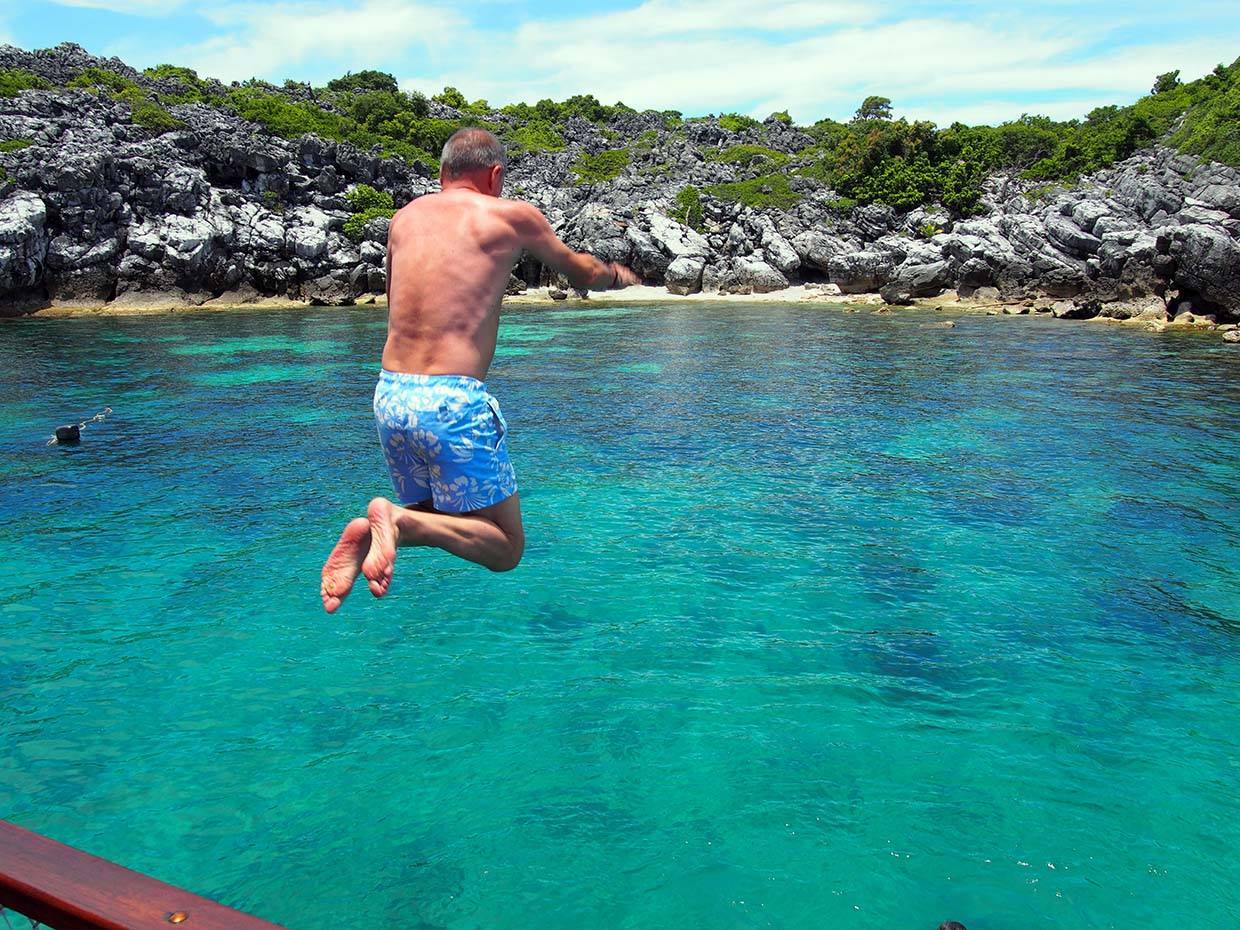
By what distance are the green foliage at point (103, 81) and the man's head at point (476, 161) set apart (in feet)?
260

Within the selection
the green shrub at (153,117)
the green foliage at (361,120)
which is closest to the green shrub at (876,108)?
the green foliage at (361,120)

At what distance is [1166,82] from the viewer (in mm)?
67062

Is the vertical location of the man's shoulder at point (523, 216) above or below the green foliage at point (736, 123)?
below

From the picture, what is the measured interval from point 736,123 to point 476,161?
10727 centimetres

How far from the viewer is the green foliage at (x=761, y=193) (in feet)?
232

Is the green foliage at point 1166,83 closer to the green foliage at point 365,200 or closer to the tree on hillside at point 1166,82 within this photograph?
the tree on hillside at point 1166,82

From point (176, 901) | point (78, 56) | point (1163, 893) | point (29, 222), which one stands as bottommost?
point (1163, 893)

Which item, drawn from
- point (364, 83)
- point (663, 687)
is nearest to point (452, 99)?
point (364, 83)

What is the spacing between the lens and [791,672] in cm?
796

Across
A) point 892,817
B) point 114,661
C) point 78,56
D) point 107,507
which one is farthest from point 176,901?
point 78,56

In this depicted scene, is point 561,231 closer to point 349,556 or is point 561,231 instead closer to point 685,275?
point 685,275

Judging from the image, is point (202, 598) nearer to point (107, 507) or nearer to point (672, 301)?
point (107, 507)

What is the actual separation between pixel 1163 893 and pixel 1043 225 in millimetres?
54300

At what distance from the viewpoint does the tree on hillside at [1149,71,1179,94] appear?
219ft
